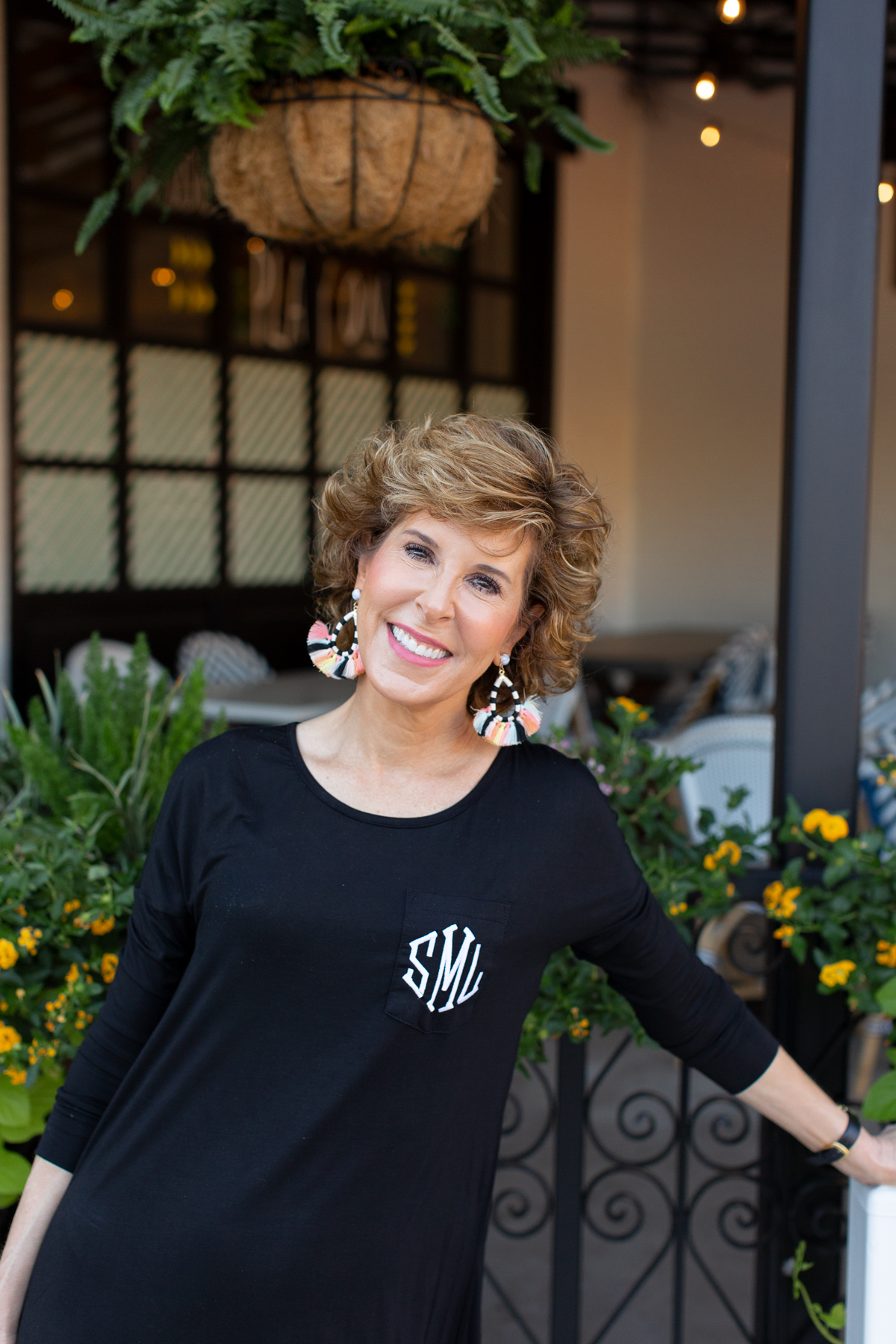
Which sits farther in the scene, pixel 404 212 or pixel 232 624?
pixel 232 624

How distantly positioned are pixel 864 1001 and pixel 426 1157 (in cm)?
76

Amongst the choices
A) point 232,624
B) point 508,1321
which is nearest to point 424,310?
point 232,624

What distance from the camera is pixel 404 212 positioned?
1.95 meters

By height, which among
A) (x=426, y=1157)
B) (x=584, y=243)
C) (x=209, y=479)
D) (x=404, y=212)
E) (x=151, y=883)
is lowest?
(x=426, y=1157)

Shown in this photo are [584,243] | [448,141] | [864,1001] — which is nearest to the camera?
[864,1001]

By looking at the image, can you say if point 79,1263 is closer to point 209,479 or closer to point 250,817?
point 250,817

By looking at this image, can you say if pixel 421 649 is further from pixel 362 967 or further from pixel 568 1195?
pixel 568 1195

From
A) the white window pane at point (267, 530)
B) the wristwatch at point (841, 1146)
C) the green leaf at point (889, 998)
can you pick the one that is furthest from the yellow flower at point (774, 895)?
the white window pane at point (267, 530)

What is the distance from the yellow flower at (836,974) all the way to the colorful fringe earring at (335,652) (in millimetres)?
785

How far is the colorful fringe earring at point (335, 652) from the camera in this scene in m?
1.34

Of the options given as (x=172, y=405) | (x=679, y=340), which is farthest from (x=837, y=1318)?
(x=679, y=340)

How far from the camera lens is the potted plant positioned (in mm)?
1703

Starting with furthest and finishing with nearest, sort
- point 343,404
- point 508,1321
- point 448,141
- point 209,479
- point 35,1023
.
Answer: point 343,404 < point 209,479 < point 508,1321 < point 448,141 < point 35,1023

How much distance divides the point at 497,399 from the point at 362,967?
19.5ft
